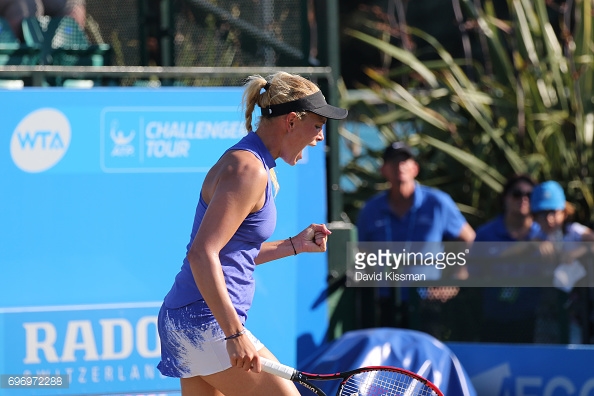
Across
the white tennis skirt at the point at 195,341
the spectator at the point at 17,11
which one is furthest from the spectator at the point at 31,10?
the white tennis skirt at the point at 195,341

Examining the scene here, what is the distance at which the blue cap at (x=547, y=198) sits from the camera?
21.3 ft

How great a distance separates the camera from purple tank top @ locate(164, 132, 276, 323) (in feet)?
11.5

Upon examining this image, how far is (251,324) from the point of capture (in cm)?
571

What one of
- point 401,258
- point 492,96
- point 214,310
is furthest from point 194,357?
point 492,96

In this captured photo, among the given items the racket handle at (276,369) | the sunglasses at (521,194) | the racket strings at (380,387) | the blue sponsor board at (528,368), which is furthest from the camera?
the sunglasses at (521,194)

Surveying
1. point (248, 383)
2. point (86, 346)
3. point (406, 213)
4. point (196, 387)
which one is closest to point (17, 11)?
point (86, 346)

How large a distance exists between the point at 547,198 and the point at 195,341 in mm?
3692

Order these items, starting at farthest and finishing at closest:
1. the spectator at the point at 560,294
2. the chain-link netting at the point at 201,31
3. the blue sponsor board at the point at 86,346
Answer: the chain-link netting at the point at 201,31 → the spectator at the point at 560,294 → the blue sponsor board at the point at 86,346

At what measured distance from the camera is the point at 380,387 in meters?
3.87

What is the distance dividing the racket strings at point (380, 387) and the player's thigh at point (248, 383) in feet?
1.31

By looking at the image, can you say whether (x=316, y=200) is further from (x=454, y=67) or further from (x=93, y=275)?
(x=454, y=67)

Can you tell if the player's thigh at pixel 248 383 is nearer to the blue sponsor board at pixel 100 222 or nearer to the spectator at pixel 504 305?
the blue sponsor board at pixel 100 222

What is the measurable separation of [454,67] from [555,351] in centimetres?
321

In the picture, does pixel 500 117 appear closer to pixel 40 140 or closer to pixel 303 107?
pixel 40 140
